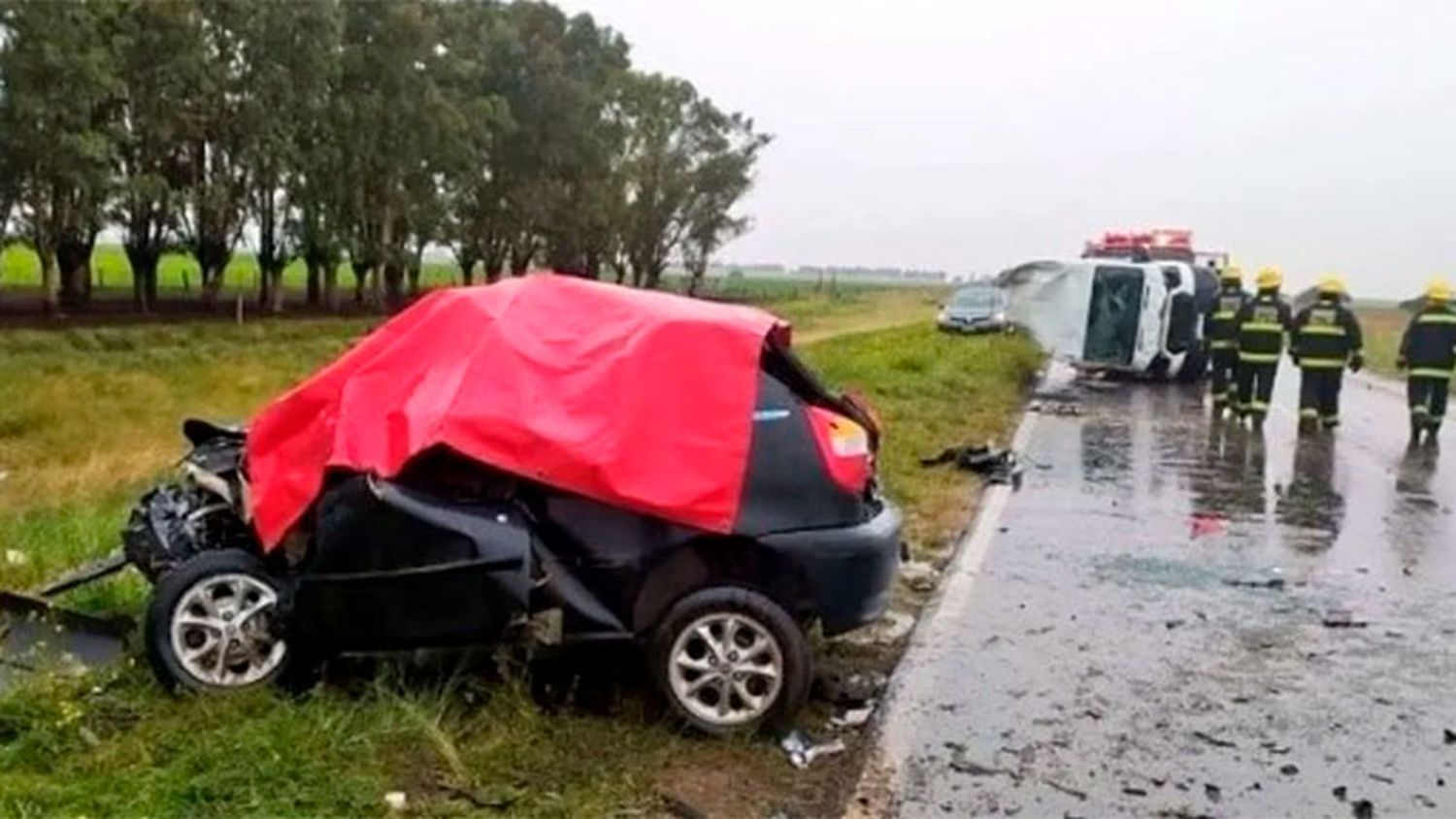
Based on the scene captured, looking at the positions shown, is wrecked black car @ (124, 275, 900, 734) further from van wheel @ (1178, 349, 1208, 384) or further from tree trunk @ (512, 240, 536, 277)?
tree trunk @ (512, 240, 536, 277)

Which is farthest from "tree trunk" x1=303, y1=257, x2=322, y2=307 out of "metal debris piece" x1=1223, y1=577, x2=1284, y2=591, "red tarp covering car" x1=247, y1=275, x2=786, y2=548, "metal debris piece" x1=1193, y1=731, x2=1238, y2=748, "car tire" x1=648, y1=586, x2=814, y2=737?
"metal debris piece" x1=1193, y1=731, x2=1238, y2=748

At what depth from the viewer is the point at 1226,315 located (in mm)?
20656

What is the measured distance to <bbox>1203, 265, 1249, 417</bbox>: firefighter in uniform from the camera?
20141 mm

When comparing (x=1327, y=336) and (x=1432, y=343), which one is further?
(x=1327, y=336)

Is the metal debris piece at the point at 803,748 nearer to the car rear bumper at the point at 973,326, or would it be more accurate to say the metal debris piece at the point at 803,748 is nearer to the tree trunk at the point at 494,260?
the car rear bumper at the point at 973,326

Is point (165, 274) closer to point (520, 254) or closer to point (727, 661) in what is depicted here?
point (520, 254)

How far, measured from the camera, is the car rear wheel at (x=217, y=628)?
517cm

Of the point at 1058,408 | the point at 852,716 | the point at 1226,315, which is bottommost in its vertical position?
the point at 1058,408

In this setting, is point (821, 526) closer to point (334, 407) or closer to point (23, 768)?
point (334, 407)

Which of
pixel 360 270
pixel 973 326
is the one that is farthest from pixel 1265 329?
pixel 360 270

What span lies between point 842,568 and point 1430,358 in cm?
1384

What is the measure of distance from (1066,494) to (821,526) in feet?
22.3

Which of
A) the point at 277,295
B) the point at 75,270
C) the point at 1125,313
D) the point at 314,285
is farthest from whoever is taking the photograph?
the point at 314,285

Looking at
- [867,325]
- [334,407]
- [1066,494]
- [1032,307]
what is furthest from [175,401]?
[867,325]
